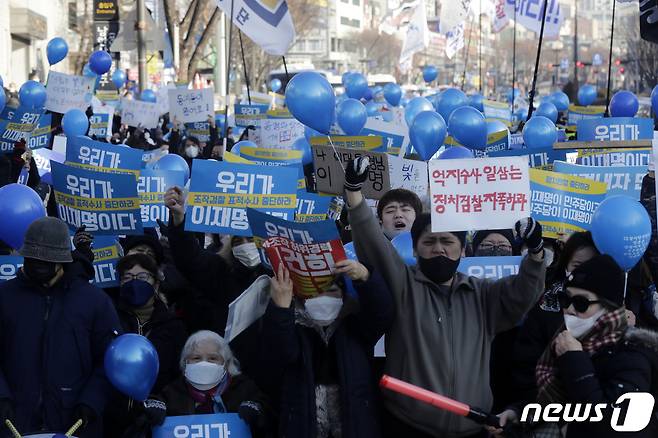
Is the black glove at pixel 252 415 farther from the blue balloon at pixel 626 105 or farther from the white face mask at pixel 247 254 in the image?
the blue balloon at pixel 626 105

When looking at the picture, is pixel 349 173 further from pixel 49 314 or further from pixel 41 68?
pixel 41 68

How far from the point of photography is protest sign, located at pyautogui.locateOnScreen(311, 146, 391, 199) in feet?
19.0

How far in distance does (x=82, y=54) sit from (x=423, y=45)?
51.8ft

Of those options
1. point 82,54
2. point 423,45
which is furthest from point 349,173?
point 82,54

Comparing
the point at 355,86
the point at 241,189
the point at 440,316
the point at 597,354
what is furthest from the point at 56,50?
the point at 597,354

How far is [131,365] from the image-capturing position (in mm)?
4418

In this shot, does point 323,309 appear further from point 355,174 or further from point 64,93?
point 64,93

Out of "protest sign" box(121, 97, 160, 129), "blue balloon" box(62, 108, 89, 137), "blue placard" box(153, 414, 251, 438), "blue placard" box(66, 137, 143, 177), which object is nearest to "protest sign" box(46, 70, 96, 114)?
"blue balloon" box(62, 108, 89, 137)

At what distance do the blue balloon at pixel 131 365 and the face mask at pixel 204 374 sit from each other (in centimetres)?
31

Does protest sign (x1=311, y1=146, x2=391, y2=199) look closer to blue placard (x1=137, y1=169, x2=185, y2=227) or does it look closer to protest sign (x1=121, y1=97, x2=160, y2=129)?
blue placard (x1=137, y1=169, x2=185, y2=227)

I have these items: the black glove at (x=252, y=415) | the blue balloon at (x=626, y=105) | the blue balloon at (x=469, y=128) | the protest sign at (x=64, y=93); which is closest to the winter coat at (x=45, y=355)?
the black glove at (x=252, y=415)

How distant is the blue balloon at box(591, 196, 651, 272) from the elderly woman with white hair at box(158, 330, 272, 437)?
1.73 meters

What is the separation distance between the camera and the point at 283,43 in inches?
446

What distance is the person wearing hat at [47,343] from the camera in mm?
4520
